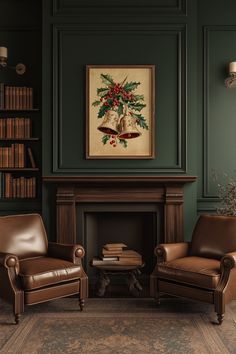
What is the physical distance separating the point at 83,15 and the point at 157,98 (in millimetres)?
1202

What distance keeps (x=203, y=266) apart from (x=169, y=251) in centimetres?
44

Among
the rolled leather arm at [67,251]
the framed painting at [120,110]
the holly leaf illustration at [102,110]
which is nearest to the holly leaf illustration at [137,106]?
the framed painting at [120,110]

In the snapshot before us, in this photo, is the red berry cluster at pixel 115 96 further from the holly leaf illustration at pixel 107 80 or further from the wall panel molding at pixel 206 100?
the wall panel molding at pixel 206 100

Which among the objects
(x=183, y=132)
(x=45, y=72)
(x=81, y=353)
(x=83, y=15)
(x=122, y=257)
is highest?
(x=83, y=15)

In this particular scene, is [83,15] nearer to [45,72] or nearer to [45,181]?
[45,72]

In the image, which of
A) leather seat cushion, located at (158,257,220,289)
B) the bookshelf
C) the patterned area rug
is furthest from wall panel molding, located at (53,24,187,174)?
the patterned area rug

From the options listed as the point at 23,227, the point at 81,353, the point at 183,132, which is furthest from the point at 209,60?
the point at 81,353

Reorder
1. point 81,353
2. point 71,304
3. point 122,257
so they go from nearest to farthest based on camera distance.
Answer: point 81,353
point 71,304
point 122,257

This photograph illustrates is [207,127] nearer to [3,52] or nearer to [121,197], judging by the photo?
[121,197]

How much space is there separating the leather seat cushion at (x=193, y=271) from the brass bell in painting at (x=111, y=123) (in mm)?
1530

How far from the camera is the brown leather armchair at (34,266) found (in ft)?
11.3

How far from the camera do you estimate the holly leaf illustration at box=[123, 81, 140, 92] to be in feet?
14.9

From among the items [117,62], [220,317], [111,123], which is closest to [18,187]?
[111,123]

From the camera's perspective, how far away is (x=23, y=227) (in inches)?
162
